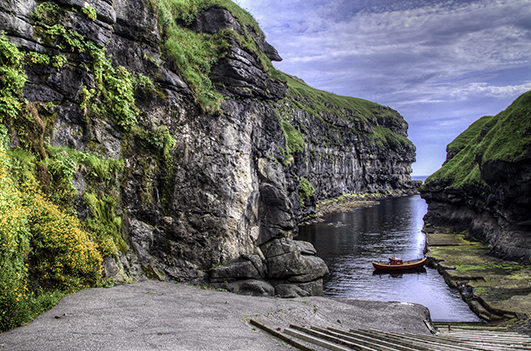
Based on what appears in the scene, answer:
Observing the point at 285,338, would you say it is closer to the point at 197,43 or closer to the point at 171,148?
the point at 171,148

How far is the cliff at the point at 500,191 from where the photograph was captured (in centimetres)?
4244

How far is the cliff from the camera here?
42.4 meters

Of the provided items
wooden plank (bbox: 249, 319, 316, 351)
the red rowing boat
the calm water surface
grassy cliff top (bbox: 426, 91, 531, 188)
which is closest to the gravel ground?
wooden plank (bbox: 249, 319, 316, 351)

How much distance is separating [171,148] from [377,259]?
38.3 metres

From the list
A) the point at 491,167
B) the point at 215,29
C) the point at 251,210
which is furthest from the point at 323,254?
the point at 215,29

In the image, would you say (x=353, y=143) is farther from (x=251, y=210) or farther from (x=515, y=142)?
(x=251, y=210)

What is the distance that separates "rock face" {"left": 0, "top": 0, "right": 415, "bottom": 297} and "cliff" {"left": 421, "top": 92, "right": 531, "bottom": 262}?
34220 millimetres

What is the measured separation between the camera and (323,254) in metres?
50.4

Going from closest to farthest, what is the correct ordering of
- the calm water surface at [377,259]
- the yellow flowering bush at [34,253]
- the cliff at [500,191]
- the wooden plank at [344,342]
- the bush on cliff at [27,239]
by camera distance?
the wooden plank at [344,342] < the yellow flowering bush at [34,253] < the bush on cliff at [27,239] < the calm water surface at [377,259] < the cliff at [500,191]

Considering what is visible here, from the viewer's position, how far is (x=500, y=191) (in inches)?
1898

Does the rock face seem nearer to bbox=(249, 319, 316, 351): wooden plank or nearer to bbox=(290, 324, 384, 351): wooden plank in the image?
bbox=(249, 319, 316, 351): wooden plank

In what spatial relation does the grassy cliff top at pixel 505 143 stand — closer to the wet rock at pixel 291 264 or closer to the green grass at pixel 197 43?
the wet rock at pixel 291 264

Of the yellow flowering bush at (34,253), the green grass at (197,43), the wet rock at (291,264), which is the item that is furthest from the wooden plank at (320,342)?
the green grass at (197,43)

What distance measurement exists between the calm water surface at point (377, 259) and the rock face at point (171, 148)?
10227mm
